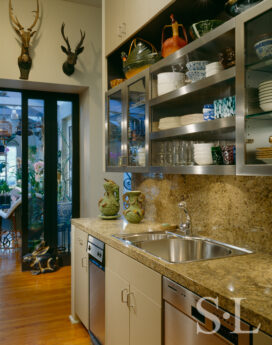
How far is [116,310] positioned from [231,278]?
0.95 metres

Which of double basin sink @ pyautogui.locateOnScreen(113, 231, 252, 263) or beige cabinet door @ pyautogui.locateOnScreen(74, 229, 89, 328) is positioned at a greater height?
double basin sink @ pyautogui.locateOnScreen(113, 231, 252, 263)

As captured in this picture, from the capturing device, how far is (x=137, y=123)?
99.0 inches

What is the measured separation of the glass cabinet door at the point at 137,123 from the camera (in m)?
2.40

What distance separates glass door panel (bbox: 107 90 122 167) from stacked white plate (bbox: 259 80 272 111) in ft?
4.93

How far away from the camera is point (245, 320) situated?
3.39 ft

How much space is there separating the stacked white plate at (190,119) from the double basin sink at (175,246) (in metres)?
0.73

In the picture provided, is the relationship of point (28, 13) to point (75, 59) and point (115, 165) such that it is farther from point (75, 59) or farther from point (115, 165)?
point (115, 165)

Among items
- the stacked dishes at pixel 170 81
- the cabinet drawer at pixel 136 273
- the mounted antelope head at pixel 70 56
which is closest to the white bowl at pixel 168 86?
the stacked dishes at pixel 170 81

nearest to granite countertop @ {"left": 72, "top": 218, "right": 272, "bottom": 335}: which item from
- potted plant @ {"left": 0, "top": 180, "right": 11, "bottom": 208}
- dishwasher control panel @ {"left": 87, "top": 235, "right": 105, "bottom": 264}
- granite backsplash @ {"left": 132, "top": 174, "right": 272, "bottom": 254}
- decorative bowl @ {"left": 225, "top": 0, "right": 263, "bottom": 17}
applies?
granite backsplash @ {"left": 132, "top": 174, "right": 272, "bottom": 254}

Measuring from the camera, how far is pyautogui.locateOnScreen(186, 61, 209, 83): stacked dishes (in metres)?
1.85

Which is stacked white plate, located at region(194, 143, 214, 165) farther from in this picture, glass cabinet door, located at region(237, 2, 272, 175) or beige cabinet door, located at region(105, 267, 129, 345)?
beige cabinet door, located at region(105, 267, 129, 345)

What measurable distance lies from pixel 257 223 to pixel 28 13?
3479 mm

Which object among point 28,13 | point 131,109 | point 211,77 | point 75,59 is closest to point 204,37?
point 211,77

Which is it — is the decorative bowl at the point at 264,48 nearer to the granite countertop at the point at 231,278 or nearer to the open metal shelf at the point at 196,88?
the open metal shelf at the point at 196,88
